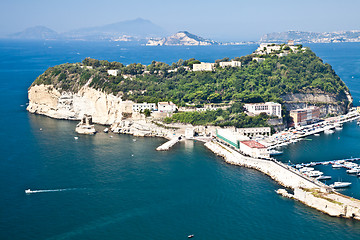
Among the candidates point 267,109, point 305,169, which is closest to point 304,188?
point 305,169

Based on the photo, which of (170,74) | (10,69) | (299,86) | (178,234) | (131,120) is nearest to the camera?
(178,234)

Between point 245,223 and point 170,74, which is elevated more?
point 170,74

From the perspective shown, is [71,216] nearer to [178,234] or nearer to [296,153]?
[178,234]

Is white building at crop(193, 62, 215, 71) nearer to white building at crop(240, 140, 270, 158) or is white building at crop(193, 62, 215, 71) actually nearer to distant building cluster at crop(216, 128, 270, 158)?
distant building cluster at crop(216, 128, 270, 158)

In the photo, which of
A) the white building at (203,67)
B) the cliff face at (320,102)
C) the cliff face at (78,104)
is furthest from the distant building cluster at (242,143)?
the white building at (203,67)

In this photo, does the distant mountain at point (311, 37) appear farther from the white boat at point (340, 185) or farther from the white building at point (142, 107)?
the white boat at point (340, 185)

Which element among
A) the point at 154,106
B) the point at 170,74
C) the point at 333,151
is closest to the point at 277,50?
the point at 170,74

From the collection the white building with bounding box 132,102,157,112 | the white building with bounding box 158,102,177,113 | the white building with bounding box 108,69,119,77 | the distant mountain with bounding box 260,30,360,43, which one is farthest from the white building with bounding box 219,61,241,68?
the distant mountain with bounding box 260,30,360,43
